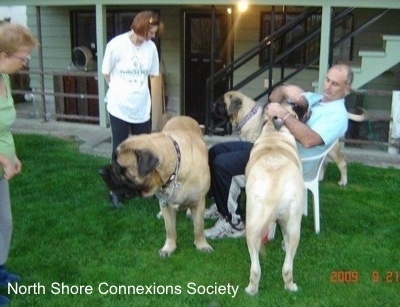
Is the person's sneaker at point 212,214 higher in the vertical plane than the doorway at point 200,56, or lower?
lower

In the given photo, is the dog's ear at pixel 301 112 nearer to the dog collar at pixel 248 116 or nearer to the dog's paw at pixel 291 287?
the dog collar at pixel 248 116

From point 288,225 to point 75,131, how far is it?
214 inches

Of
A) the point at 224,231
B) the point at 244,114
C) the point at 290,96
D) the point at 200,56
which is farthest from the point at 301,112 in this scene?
the point at 200,56

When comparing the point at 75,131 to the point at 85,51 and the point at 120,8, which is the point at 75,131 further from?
the point at 120,8

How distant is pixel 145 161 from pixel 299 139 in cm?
113

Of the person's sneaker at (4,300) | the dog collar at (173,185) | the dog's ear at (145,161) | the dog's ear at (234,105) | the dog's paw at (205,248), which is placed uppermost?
the dog's ear at (234,105)

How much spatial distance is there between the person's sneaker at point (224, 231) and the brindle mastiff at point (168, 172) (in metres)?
0.21

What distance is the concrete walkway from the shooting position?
6418 millimetres

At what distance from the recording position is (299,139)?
11.9 feet

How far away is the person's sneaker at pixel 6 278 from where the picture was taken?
3347mm
